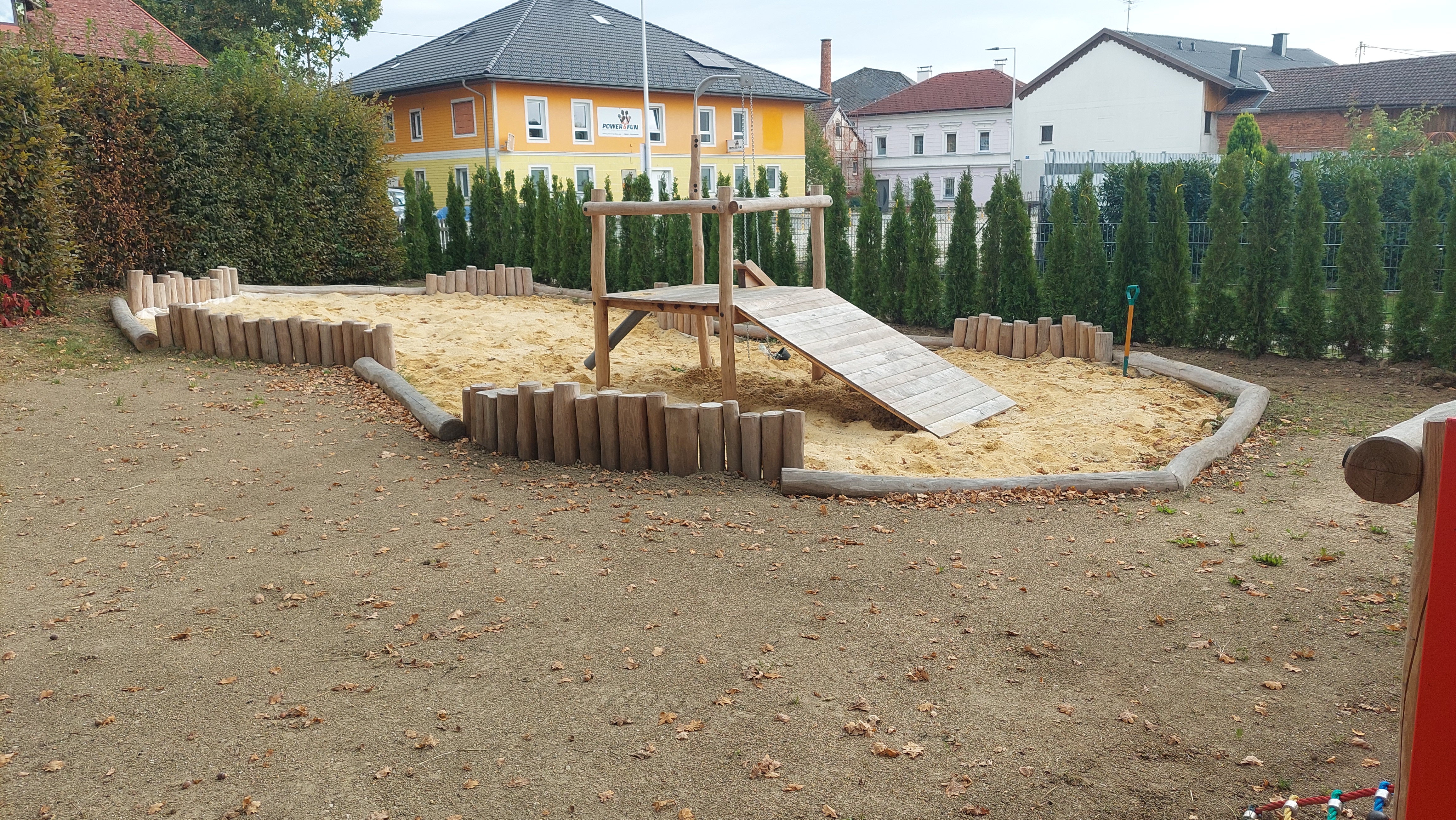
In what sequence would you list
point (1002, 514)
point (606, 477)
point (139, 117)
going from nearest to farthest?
point (1002, 514) → point (606, 477) → point (139, 117)

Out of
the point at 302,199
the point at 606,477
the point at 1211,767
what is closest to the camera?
the point at 1211,767

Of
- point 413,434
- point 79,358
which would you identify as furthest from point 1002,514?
point 79,358

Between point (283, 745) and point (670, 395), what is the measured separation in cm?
591

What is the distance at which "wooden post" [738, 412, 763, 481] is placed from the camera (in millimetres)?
6234

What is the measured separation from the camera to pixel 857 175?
55.0 meters

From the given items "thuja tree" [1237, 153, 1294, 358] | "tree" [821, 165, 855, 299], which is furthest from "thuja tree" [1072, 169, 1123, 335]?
"tree" [821, 165, 855, 299]

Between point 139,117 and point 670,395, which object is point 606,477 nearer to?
point 670,395

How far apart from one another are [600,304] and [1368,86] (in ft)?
133

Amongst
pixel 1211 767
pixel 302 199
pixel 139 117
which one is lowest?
pixel 1211 767

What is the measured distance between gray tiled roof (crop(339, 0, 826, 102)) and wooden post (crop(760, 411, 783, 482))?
29111mm

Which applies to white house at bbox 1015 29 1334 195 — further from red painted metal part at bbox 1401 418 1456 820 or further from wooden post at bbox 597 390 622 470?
red painted metal part at bbox 1401 418 1456 820

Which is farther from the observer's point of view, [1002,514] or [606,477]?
[606,477]

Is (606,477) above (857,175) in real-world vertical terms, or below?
below

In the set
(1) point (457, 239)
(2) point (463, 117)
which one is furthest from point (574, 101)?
(1) point (457, 239)
